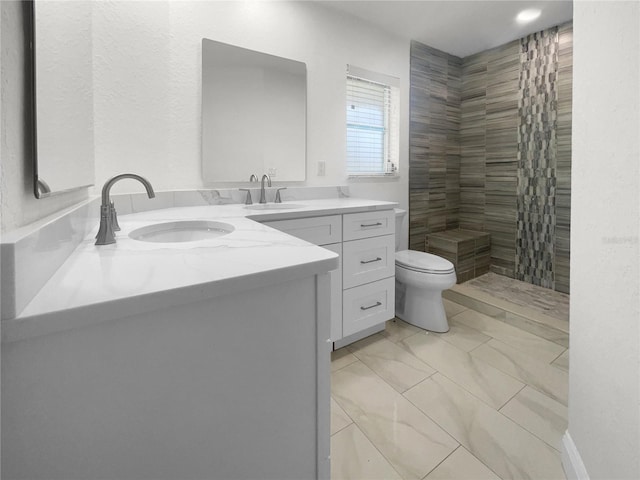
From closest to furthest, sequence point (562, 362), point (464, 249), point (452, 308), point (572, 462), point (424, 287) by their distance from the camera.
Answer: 1. point (572, 462)
2. point (562, 362)
3. point (424, 287)
4. point (452, 308)
5. point (464, 249)

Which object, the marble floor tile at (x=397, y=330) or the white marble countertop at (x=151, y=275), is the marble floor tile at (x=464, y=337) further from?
the white marble countertop at (x=151, y=275)

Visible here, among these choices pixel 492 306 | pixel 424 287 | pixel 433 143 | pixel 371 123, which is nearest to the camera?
pixel 424 287

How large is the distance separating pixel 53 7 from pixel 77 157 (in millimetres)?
366

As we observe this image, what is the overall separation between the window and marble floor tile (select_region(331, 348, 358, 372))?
4.61 ft

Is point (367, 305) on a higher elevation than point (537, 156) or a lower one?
lower

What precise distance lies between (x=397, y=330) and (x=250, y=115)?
1.81m

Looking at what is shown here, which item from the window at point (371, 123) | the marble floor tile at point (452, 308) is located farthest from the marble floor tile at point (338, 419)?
the window at point (371, 123)

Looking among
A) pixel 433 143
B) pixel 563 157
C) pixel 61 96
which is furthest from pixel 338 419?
pixel 563 157

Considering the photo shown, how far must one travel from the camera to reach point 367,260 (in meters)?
1.96

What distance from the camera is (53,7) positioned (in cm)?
72

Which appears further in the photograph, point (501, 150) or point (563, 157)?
point (501, 150)

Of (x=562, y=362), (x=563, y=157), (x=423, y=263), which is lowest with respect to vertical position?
(x=562, y=362)

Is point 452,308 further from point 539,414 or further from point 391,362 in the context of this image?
point 539,414

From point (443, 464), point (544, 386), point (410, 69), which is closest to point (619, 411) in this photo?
point (443, 464)
